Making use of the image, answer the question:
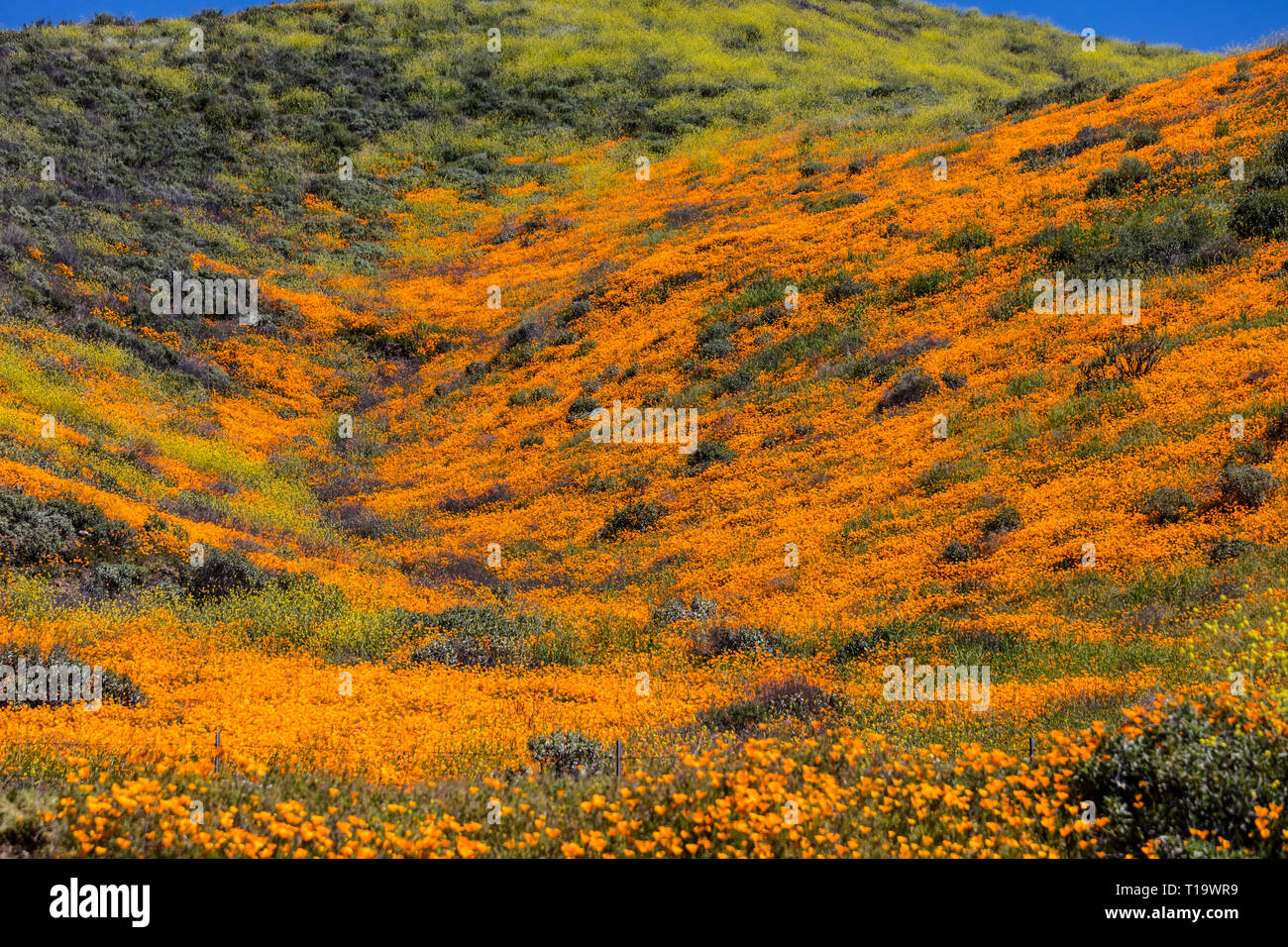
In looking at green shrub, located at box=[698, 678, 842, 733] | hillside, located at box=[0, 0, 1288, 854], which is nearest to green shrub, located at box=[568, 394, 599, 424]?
hillside, located at box=[0, 0, 1288, 854]

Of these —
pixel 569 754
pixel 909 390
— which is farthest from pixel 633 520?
pixel 569 754

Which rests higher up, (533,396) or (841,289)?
(841,289)

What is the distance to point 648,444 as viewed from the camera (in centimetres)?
2364

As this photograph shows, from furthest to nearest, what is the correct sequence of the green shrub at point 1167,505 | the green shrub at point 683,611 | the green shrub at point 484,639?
the green shrub at point 683,611 → the green shrub at point 484,639 → the green shrub at point 1167,505

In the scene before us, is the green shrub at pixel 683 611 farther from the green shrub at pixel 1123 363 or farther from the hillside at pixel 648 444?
the green shrub at pixel 1123 363

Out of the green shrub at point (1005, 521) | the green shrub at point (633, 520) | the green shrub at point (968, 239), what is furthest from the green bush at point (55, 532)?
the green shrub at point (968, 239)

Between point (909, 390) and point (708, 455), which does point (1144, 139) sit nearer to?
point (909, 390)

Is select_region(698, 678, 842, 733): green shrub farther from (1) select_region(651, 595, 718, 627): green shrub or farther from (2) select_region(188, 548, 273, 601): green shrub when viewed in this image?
(2) select_region(188, 548, 273, 601): green shrub

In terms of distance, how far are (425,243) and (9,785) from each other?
41759 mm

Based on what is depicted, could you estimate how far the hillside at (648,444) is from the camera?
31.7 feet

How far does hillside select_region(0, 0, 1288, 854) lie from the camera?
9648 mm

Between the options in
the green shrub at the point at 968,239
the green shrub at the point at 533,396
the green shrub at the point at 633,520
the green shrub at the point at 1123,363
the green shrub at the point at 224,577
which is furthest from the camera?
the green shrub at the point at 533,396
